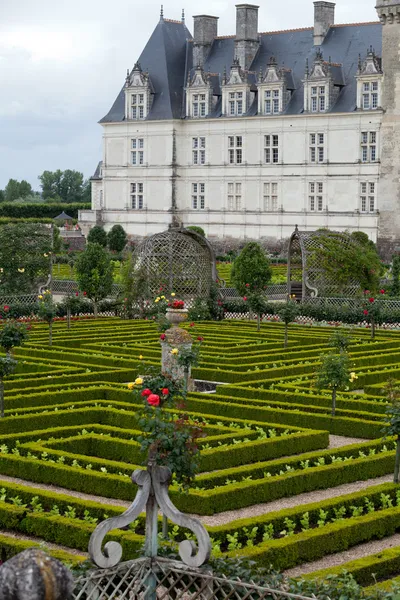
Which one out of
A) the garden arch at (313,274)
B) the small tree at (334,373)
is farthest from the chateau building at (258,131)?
the small tree at (334,373)

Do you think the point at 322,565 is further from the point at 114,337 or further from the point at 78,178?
the point at 78,178

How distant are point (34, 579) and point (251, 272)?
2851 cm

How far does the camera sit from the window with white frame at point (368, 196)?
170ft

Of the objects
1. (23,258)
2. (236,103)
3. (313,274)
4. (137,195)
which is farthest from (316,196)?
(23,258)

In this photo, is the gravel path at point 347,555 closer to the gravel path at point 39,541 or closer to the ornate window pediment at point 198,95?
the gravel path at point 39,541

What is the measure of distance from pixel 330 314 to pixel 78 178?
86.9m

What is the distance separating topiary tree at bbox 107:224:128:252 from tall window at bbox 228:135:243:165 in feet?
19.8

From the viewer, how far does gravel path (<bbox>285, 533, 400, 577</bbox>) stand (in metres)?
11.6

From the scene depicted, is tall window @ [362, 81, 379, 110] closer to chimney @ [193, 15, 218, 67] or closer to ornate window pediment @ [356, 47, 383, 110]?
ornate window pediment @ [356, 47, 383, 110]

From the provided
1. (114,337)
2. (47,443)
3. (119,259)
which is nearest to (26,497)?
(47,443)

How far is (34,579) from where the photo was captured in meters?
5.39

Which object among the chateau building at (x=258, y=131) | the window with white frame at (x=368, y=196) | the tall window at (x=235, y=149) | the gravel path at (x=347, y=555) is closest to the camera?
the gravel path at (x=347, y=555)

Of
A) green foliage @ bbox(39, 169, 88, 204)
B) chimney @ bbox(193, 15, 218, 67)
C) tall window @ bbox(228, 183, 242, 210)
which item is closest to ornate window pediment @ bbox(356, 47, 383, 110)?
tall window @ bbox(228, 183, 242, 210)

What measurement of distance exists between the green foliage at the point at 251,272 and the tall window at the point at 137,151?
25.1m
